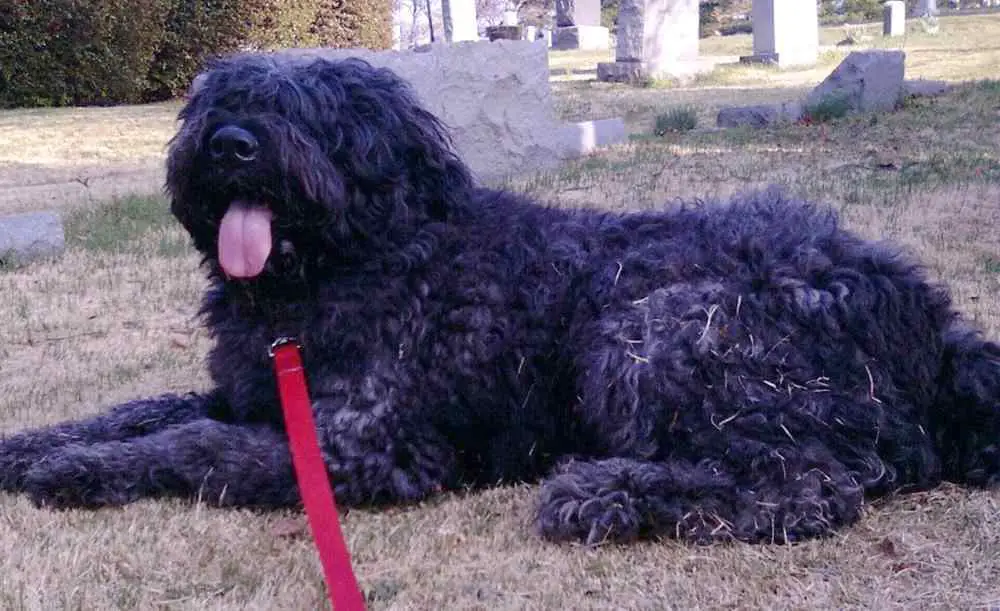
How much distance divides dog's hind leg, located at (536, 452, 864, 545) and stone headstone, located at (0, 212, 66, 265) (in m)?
6.44

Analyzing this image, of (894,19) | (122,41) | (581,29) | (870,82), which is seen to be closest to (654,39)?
(870,82)

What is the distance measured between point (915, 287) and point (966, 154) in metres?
7.73

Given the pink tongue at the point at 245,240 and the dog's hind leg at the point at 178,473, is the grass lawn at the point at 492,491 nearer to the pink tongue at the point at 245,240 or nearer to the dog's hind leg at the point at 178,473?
the dog's hind leg at the point at 178,473

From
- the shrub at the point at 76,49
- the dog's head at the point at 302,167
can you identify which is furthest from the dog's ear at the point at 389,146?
the shrub at the point at 76,49

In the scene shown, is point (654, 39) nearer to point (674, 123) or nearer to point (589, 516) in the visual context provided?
point (674, 123)

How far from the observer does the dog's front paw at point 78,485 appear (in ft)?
13.6

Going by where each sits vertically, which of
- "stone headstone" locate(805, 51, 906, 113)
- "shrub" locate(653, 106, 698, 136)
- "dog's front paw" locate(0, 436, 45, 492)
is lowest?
"dog's front paw" locate(0, 436, 45, 492)

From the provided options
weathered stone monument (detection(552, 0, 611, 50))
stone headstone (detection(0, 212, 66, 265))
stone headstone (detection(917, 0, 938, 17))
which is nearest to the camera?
stone headstone (detection(0, 212, 66, 265))

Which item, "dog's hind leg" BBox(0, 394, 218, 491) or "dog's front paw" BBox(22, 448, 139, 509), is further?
"dog's hind leg" BBox(0, 394, 218, 491)

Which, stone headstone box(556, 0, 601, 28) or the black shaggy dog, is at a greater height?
stone headstone box(556, 0, 601, 28)

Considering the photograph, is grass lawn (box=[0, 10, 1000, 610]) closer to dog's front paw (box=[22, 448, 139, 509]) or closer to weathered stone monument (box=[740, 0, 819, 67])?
dog's front paw (box=[22, 448, 139, 509])

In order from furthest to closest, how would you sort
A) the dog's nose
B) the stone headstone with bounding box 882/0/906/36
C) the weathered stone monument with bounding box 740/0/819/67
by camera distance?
1. the stone headstone with bounding box 882/0/906/36
2. the weathered stone monument with bounding box 740/0/819/67
3. the dog's nose

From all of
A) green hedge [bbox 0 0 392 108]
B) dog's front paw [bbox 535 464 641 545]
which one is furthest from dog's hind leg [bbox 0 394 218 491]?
green hedge [bbox 0 0 392 108]

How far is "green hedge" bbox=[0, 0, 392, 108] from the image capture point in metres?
19.6
